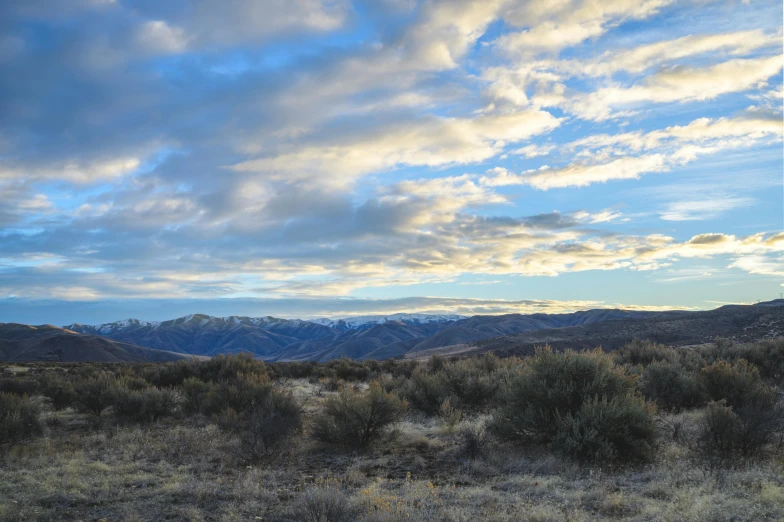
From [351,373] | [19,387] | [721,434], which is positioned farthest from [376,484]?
[351,373]

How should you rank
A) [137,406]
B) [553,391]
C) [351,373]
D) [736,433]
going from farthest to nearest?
[351,373] → [137,406] → [553,391] → [736,433]

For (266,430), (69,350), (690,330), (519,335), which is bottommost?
(69,350)

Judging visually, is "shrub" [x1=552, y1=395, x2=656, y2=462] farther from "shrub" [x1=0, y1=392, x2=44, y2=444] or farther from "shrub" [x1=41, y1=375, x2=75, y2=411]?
"shrub" [x1=41, y1=375, x2=75, y2=411]

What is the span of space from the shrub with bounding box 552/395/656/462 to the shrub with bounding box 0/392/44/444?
12.7 metres

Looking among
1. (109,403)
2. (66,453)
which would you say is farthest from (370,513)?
(109,403)

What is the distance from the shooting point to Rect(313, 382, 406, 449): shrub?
11.1m

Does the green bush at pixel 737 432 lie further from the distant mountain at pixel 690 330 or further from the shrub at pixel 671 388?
the distant mountain at pixel 690 330

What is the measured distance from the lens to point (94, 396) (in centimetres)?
1573

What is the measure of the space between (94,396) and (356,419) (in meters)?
10.6

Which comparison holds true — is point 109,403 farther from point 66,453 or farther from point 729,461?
point 729,461

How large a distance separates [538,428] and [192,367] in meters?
19.0

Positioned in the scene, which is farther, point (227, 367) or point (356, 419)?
point (227, 367)

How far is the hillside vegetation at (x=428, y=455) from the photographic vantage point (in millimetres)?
6527

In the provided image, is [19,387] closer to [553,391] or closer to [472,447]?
[472,447]
